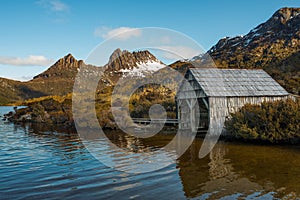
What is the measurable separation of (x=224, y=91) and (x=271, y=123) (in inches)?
156

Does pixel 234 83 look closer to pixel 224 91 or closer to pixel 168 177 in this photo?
pixel 224 91

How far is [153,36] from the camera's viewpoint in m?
17.2

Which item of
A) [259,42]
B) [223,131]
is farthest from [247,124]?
[259,42]

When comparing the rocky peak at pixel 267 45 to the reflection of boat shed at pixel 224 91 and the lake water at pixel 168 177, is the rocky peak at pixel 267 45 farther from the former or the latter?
the lake water at pixel 168 177

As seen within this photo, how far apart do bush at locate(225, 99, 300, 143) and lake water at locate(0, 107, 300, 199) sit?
86cm

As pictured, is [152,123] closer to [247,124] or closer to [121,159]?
[247,124]

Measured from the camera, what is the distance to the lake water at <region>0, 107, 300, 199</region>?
28.1ft

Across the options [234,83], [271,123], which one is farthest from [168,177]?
[234,83]

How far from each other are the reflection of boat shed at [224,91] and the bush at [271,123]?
1.40 meters

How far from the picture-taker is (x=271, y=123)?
53.8ft

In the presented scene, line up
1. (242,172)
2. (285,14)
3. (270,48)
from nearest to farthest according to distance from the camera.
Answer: (242,172) → (270,48) → (285,14)

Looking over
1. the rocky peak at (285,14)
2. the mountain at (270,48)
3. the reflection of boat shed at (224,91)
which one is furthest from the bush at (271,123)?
the rocky peak at (285,14)

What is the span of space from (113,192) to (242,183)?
13.2ft

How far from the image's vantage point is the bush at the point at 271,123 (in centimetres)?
1596
